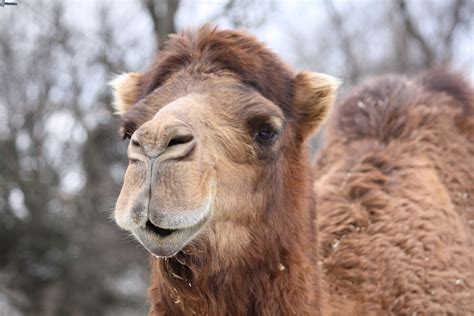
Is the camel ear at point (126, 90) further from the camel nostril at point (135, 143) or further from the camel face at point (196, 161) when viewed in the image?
the camel nostril at point (135, 143)

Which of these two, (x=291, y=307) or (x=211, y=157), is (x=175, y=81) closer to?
(x=211, y=157)

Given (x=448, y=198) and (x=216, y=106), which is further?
(x=448, y=198)

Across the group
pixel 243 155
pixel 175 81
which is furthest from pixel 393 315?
pixel 175 81

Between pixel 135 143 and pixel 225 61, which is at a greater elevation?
pixel 225 61

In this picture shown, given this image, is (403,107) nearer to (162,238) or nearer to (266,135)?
A: (266,135)

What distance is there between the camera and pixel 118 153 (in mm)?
17281

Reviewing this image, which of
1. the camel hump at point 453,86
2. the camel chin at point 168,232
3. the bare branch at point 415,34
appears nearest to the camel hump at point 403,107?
the camel hump at point 453,86

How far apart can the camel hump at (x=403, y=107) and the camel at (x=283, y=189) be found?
0.05 feet

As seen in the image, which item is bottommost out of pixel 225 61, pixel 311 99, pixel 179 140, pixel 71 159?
pixel 71 159

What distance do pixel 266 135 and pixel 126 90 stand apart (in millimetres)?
1062

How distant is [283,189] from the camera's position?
4398mm

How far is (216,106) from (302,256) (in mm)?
995

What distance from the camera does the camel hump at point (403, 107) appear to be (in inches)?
237

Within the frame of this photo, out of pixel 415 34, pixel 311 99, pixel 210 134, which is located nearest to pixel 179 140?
pixel 210 134
